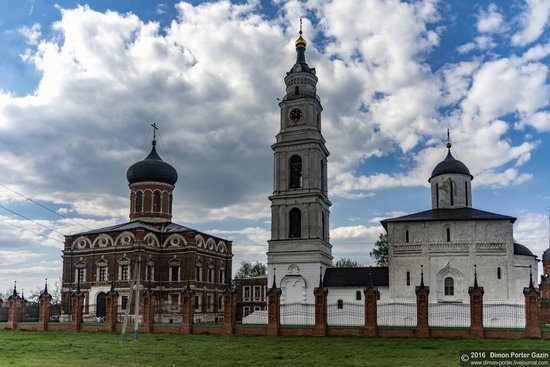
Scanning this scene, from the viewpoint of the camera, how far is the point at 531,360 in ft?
51.1

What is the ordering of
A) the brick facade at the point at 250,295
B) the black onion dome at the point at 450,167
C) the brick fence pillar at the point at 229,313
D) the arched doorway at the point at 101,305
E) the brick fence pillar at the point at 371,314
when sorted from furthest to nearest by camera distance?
the brick facade at the point at 250,295 < the arched doorway at the point at 101,305 < the black onion dome at the point at 450,167 < the brick fence pillar at the point at 229,313 < the brick fence pillar at the point at 371,314

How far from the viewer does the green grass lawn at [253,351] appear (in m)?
16.4

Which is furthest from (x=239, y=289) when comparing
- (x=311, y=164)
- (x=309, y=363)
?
(x=309, y=363)

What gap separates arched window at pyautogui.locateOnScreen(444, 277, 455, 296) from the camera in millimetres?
36219

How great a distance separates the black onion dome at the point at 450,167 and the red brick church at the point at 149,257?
21.0m

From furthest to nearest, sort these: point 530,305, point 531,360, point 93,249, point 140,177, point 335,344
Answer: point 140,177
point 93,249
point 530,305
point 335,344
point 531,360

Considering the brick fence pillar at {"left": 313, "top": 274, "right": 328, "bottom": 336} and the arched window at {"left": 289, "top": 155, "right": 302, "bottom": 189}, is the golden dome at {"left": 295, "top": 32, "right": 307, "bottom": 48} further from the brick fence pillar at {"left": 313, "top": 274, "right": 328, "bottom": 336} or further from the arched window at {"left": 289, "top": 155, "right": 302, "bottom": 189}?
the brick fence pillar at {"left": 313, "top": 274, "right": 328, "bottom": 336}

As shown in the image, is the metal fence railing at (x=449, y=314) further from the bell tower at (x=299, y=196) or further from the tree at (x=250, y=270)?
Answer: the tree at (x=250, y=270)

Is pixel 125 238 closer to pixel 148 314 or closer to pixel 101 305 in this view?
pixel 101 305

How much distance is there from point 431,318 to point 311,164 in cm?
1345

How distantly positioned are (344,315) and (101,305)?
20.5 m

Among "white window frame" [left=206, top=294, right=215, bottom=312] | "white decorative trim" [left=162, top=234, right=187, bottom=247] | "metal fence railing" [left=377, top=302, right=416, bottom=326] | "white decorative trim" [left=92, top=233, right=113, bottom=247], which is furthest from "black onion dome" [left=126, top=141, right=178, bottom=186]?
"metal fence railing" [left=377, top=302, right=416, bottom=326]

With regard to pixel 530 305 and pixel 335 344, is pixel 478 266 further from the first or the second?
pixel 335 344

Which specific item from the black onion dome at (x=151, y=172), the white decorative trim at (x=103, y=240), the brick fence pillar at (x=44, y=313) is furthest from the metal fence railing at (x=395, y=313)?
the black onion dome at (x=151, y=172)
